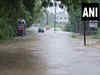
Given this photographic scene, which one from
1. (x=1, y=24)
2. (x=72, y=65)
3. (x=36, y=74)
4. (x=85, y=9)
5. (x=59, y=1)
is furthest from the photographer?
(x=1, y=24)

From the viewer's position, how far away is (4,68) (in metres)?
12.6

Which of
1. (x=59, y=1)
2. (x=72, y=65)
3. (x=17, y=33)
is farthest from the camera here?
(x=17, y=33)

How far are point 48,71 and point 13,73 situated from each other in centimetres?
150

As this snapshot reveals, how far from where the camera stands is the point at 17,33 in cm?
4212

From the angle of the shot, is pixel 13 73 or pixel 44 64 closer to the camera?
pixel 13 73

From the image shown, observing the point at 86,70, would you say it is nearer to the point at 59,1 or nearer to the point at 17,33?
the point at 59,1

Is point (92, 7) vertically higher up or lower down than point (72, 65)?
higher up

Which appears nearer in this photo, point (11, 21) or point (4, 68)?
point (4, 68)

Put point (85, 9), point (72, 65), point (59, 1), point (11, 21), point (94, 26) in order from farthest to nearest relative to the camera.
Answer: point (94, 26), point (11, 21), point (85, 9), point (59, 1), point (72, 65)

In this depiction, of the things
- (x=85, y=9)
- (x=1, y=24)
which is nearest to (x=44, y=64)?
(x=85, y=9)

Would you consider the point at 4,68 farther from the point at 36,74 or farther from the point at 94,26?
the point at 94,26

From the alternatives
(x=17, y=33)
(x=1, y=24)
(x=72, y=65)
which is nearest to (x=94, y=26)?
(x=17, y=33)

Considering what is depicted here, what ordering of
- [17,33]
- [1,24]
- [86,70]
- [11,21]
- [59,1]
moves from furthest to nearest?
[17,33] → [11,21] → [1,24] → [59,1] → [86,70]

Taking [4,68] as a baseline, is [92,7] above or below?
above
